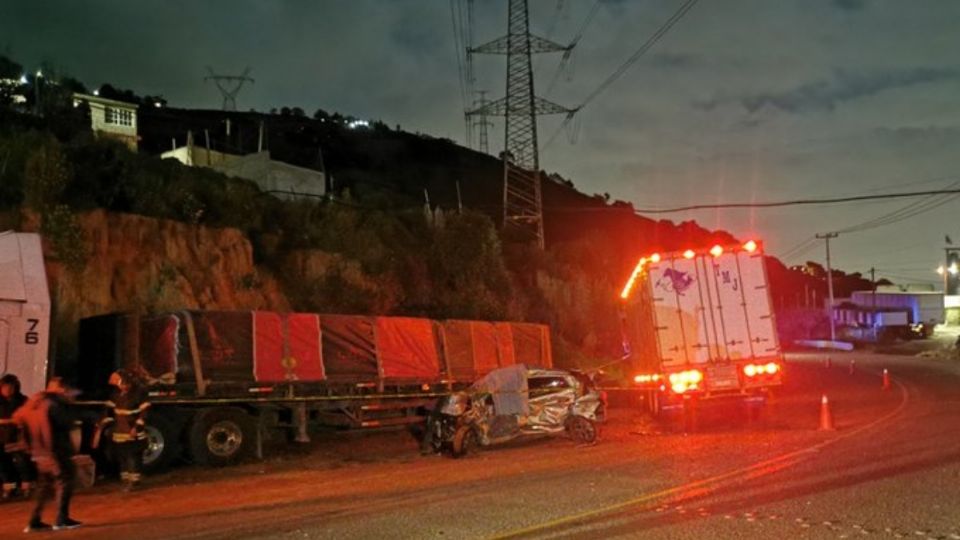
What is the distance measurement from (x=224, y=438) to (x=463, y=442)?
4127 millimetres

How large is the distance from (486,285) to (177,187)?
41.1 ft

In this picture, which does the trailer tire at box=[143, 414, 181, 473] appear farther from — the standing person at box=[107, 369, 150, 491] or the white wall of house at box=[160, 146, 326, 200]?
the white wall of house at box=[160, 146, 326, 200]

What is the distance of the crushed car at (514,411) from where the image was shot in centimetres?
1593

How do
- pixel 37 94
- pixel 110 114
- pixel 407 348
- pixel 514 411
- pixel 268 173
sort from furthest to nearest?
pixel 110 114
pixel 268 173
pixel 37 94
pixel 407 348
pixel 514 411

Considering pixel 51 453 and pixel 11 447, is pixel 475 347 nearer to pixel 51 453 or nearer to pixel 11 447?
pixel 11 447

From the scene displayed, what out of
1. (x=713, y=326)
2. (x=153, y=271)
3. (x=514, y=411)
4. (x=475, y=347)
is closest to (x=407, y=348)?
(x=475, y=347)

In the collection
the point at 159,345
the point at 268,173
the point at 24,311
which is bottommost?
→ the point at 159,345

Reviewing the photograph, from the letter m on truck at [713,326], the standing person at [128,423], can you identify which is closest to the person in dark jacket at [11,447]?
the standing person at [128,423]

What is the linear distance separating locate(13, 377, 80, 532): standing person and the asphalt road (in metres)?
0.32

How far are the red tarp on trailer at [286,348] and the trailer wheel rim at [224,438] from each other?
102 cm

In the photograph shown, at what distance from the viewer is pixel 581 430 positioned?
16781 millimetres

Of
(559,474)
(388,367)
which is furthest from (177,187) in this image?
(559,474)

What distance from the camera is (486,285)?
33.4 metres

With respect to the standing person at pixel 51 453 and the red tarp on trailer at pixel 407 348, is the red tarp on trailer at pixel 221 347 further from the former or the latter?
the standing person at pixel 51 453
